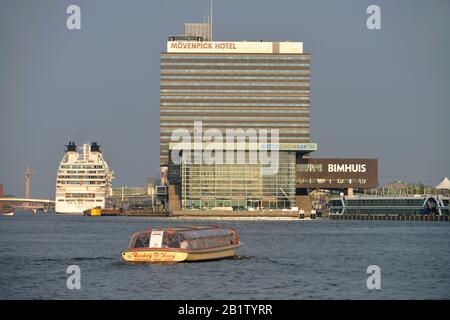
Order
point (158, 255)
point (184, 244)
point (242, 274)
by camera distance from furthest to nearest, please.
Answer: point (184, 244), point (158, 255), point (242, 274)

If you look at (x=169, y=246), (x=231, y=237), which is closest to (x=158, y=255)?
(x=169, y=246)

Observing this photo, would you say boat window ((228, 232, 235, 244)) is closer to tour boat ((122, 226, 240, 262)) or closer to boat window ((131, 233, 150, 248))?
tour boat ((122, 226, 240, 262))

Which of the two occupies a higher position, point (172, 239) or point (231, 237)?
point (172, 239)

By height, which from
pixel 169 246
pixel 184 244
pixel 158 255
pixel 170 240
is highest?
pixel 170 240

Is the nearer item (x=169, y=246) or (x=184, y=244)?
(x=169, y=246)

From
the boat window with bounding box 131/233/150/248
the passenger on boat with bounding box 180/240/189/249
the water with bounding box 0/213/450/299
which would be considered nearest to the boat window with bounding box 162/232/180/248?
the passenger on boat with bounding box 180/240/189/249

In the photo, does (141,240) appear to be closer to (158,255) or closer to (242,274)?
(158,255)

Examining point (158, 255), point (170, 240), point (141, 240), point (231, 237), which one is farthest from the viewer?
point (231, 237)

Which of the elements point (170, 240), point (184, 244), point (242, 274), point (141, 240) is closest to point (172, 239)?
point (170, 240)

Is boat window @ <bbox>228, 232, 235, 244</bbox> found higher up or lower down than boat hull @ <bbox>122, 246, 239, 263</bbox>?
higher up
